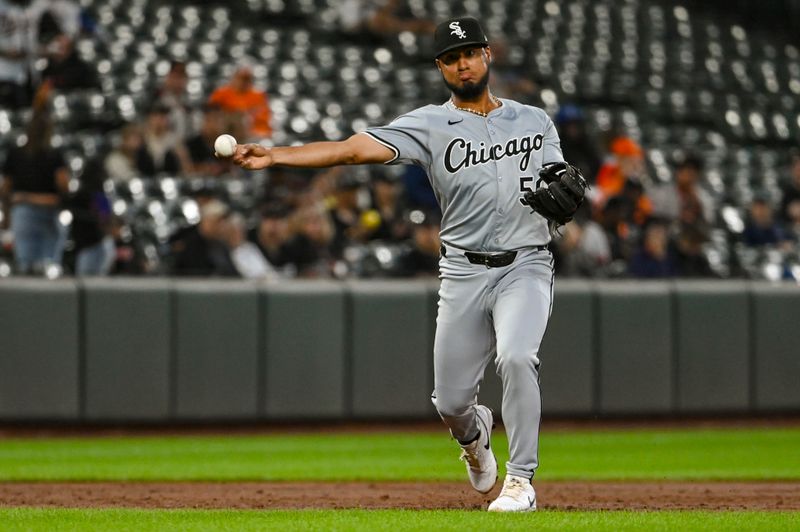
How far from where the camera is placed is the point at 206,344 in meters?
9.60

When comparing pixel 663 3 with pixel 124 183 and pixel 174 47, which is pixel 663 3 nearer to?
pixel 174 47

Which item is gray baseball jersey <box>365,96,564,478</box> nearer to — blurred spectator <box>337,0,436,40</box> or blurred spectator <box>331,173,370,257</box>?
blurred spectator <box>331,173,370,257</box>

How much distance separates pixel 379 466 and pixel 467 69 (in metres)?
3.50

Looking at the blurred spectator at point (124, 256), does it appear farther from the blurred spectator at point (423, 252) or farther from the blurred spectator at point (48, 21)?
the blurred spectator at point (48, 21)

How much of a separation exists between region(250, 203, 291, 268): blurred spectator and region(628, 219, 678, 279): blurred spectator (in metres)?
2.76

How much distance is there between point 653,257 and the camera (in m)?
10.6

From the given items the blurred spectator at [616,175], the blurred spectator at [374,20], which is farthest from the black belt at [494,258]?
the blurred spectator at [374,20]

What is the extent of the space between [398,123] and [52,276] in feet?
16.2

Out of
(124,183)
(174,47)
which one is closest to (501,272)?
(124,183)

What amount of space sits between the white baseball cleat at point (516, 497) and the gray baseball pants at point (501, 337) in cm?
3

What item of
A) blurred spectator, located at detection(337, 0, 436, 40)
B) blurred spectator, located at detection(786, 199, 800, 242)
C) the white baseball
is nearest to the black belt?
the white baseball

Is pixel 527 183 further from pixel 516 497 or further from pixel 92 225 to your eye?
pixel 92 225

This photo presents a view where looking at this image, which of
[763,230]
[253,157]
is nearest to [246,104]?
[763,230]

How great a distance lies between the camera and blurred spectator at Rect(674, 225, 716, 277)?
1082 centimetres
